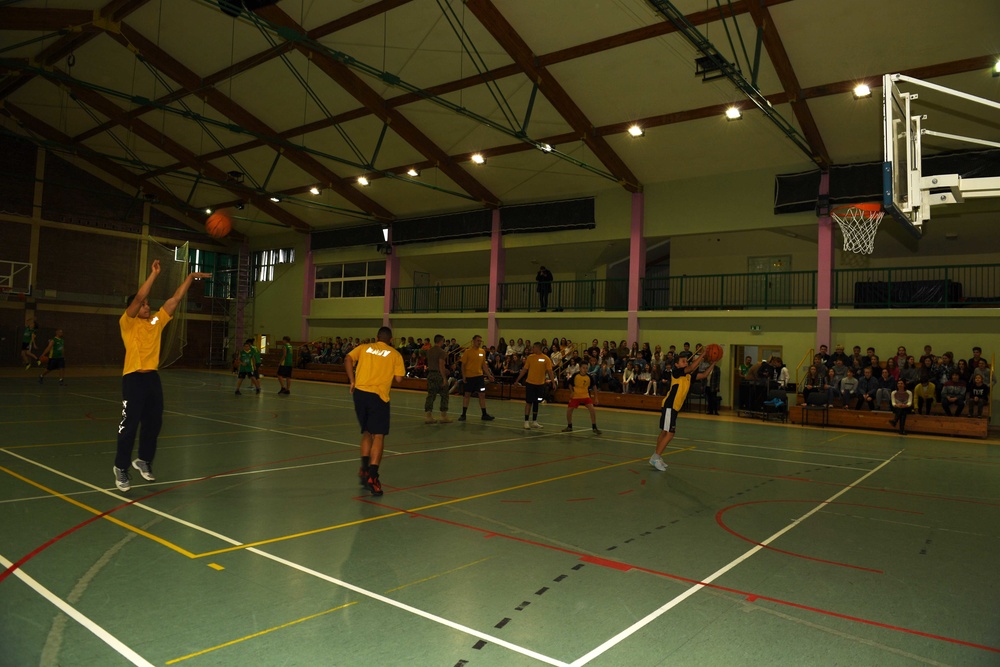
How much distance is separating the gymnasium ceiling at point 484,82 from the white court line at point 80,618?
39.7 ft

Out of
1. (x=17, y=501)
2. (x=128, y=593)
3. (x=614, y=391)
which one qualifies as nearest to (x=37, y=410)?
(x=17, y=501)

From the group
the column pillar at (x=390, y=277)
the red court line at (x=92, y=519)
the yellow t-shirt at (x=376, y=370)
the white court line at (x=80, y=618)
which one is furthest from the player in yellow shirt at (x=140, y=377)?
the column pillar at (x=390, y=277)

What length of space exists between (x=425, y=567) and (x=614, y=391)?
1715 centimetres

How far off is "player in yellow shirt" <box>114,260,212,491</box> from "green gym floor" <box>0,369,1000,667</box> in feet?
1.49

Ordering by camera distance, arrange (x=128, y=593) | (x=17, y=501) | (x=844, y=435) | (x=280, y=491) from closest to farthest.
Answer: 1. (x=128, y=593)
2. (x=17, y=501)
3. (x=280, y=491)
4. (x=844, y=435)

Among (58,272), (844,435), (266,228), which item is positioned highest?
(266,228)

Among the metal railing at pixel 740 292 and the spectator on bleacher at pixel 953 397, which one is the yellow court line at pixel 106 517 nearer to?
the spectator on bleacher at pixel 953 397

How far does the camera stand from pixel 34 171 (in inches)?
1158

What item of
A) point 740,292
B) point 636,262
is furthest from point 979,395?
point 636,262

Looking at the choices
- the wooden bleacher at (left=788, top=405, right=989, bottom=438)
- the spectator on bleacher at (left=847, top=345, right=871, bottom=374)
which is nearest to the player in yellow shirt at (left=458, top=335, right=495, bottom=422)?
the wooden bleacher at (left=788, top=405, right=989, bottom=438)

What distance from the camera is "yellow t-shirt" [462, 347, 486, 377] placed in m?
14.2

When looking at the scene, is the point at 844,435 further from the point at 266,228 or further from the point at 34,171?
the point at 34,171

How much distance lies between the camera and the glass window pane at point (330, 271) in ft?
110

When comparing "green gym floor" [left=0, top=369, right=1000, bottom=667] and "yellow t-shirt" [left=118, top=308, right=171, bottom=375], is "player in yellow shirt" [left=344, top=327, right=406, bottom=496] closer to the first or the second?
"green gym floor" [left=0, top=369, right=1000, bottom=667]
